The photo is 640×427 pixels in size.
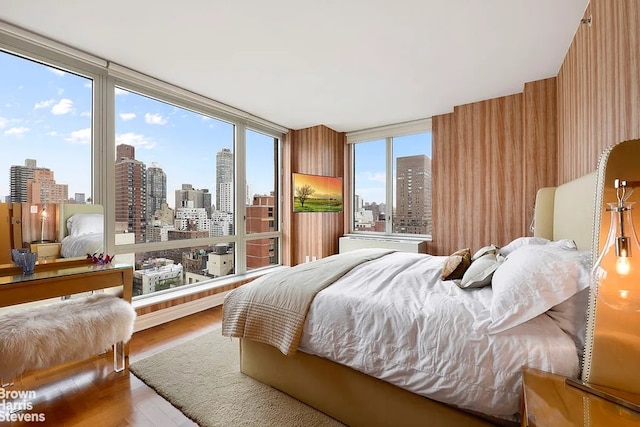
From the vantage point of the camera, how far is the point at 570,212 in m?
1.93

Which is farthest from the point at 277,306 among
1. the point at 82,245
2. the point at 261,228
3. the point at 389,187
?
the point at 389,187

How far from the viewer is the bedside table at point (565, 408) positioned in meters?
0.80

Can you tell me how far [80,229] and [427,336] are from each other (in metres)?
2.82

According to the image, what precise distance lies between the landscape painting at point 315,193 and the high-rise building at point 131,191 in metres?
2.09

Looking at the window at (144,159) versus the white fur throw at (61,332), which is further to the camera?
the window at (144,159)

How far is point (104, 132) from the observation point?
274cm

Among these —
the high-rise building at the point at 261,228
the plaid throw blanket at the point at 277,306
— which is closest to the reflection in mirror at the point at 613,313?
the plaid throw blanket at the point at 277,306

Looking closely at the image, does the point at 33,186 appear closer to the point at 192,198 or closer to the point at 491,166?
the point at 192,198

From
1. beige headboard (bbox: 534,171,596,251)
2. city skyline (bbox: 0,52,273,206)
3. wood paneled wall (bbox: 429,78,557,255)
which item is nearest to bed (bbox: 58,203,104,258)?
city skyline (bbox: 0,52,273,206)

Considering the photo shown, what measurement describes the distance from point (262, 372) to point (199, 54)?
270 cm

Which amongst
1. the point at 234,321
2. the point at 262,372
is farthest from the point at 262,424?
the point at 234,321

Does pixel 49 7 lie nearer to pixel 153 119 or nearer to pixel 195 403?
pixel 153 119

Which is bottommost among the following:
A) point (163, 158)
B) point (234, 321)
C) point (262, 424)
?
point (262, 424)

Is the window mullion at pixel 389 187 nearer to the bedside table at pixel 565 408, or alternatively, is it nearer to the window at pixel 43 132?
the bedside table at pixel 565 408
